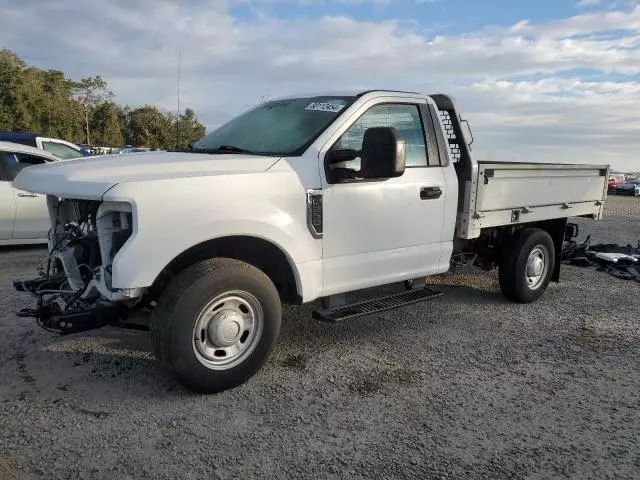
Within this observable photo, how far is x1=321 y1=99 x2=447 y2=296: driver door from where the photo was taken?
3891mm

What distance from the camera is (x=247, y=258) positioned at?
382 centimetres

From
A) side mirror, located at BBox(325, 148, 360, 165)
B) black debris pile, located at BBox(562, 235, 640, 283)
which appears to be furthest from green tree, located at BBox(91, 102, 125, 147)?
side mirror, located at BBox(325, 148, 360, 165)

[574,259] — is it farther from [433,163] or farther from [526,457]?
[526,457]

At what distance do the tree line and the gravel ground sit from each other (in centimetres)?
2231

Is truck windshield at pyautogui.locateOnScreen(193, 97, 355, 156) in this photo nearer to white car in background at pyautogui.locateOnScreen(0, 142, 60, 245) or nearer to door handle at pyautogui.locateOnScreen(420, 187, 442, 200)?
door handle at pyautogui.locateOnScreen(420, 187, 442, 200)

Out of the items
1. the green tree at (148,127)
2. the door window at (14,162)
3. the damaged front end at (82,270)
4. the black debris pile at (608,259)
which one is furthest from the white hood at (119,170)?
the green tree at (148,127)

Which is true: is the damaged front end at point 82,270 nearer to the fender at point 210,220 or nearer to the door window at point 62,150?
the fender at point 210,220

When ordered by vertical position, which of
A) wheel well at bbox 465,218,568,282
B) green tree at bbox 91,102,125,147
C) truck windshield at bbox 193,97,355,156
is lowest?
wheel well at bbox 465,218,568,282

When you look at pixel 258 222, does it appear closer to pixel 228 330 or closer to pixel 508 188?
pixel 228 330

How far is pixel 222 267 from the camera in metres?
3.35

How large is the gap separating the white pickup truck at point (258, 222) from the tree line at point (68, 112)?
72.5 feet

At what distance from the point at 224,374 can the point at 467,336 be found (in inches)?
93.8

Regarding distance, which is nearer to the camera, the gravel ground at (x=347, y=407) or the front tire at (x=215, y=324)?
the gravel ground at (x=347, y=407)

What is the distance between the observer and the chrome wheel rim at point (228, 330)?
3.38 meters
